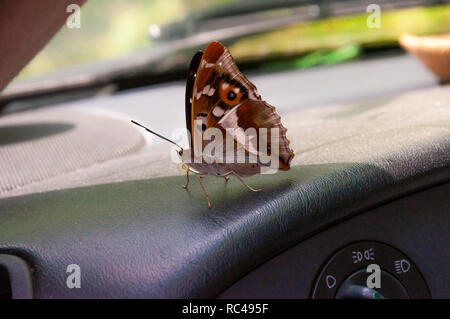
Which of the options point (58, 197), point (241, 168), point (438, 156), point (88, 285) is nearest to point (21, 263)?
point (88, 285)

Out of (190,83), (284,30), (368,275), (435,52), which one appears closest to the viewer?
(190,83)

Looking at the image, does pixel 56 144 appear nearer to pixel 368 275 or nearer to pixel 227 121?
pixel 227 121

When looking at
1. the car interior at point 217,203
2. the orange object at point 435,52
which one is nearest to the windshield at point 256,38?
the car interior at point 217,203

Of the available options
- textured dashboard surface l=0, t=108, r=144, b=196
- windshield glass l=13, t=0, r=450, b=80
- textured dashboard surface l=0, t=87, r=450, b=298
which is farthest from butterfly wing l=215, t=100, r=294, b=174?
windshield glass l=13, t=0, r=450, b=80

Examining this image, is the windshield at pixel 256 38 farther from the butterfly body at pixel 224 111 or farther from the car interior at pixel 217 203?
the butterfly body at pixel 224 111

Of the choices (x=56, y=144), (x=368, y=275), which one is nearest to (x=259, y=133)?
(x=368, y=275)

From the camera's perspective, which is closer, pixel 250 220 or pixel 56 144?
pixel 250 220
